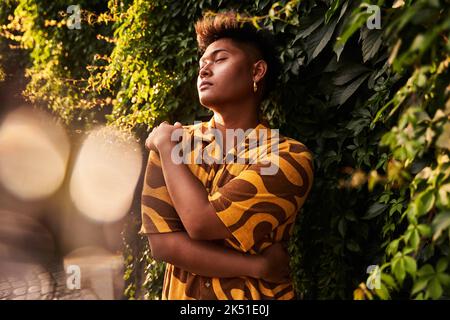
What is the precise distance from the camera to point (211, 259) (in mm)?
2141

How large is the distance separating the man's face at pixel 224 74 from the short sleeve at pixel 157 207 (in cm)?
36

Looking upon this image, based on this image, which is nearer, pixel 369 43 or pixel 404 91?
pixel 404 91

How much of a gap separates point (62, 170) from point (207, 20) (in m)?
5.50

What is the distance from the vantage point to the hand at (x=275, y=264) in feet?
7.13

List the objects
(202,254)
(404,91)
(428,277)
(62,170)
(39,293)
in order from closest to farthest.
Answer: (428,277) → (404,91) → (202,254) → (39,293) → (62,170)

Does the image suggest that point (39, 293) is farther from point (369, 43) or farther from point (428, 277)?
point (428, 277)

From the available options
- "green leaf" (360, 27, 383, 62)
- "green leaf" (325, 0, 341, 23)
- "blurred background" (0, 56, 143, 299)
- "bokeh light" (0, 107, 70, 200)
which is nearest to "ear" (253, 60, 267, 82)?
"green leaf" (325, 0, 341, 23)

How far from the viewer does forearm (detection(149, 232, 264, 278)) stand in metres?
2.14

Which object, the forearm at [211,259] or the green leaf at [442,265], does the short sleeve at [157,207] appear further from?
the green leaf at [442,265]

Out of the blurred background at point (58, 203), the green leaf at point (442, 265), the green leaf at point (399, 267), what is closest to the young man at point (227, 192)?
the green leaf at point (399, 267)

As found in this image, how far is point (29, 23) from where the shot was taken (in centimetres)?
538

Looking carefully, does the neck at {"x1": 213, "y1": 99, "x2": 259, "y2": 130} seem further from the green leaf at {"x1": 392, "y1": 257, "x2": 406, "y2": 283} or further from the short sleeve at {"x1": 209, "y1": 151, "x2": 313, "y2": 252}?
the green leaf at {"x1": 392, "y1": 257, "x2": 406, "y2": 283}

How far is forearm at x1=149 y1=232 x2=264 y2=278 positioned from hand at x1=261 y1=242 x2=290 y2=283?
23 millimetres

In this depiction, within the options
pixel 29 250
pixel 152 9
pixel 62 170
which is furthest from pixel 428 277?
pixel 29 250
